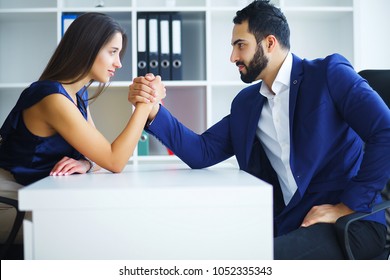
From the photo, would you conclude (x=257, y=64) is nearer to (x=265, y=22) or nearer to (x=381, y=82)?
(x=265, y=22)

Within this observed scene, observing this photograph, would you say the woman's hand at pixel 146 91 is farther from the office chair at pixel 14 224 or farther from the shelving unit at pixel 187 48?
the shelving unit at pixel 187 48

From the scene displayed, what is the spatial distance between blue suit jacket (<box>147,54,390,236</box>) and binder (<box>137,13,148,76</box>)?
1.21 metres

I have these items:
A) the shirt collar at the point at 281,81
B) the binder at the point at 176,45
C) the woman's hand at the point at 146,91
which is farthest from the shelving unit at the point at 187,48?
the woman's hand at the point at 146,91

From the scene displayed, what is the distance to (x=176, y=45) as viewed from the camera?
276 cm

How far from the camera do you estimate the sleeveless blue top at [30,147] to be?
1.41m

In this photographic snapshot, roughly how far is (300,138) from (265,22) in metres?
0.51

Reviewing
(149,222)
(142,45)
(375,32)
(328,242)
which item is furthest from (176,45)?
(149,222)

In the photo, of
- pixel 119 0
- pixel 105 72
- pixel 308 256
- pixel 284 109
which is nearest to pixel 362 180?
pixel 308 256

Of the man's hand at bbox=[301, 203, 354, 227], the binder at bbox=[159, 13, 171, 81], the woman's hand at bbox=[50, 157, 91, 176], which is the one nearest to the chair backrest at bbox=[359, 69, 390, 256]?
the man's hand at bbox=[301, 203, 354, 227]

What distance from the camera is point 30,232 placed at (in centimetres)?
91

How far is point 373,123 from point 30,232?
96 cm

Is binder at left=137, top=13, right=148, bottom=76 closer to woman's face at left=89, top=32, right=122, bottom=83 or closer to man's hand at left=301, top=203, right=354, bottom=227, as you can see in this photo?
woman's face at left=89, top=32, right=122, bottom=83

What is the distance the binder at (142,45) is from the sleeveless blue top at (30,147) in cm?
135
